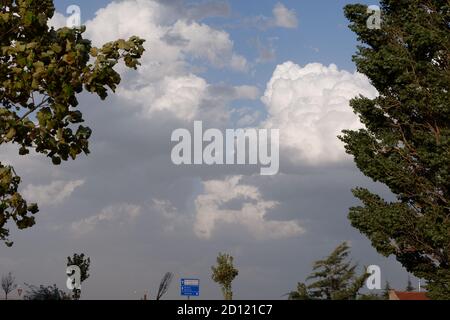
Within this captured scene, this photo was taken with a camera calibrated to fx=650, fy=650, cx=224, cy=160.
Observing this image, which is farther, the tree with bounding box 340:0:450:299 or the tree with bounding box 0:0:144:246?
the tree with bounding box 340:0:450:299

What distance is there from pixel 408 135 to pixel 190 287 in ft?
114

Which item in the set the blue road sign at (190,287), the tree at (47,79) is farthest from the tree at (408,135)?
the blue road sign at (190,287)

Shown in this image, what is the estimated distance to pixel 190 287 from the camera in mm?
59906

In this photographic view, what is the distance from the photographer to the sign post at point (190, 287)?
5912cm

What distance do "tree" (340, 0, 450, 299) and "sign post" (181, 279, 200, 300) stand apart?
32650 mm

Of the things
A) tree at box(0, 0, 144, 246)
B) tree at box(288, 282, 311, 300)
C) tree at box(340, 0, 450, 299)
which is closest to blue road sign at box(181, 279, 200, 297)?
tree at box(288, 282, 311, 300)

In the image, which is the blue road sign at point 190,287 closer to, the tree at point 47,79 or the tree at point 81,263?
the tree at point 81,263

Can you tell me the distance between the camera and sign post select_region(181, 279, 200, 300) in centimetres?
5912

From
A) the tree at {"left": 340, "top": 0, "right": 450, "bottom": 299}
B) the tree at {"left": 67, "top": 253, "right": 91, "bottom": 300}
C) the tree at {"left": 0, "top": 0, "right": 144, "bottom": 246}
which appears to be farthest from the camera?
the tree at {"left": 67, "top": 253, "right": 91, "bottom": 300}

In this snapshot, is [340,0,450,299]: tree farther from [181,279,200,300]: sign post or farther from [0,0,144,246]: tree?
[181,279,200,300]: sign post

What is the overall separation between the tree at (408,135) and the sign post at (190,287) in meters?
32.7
